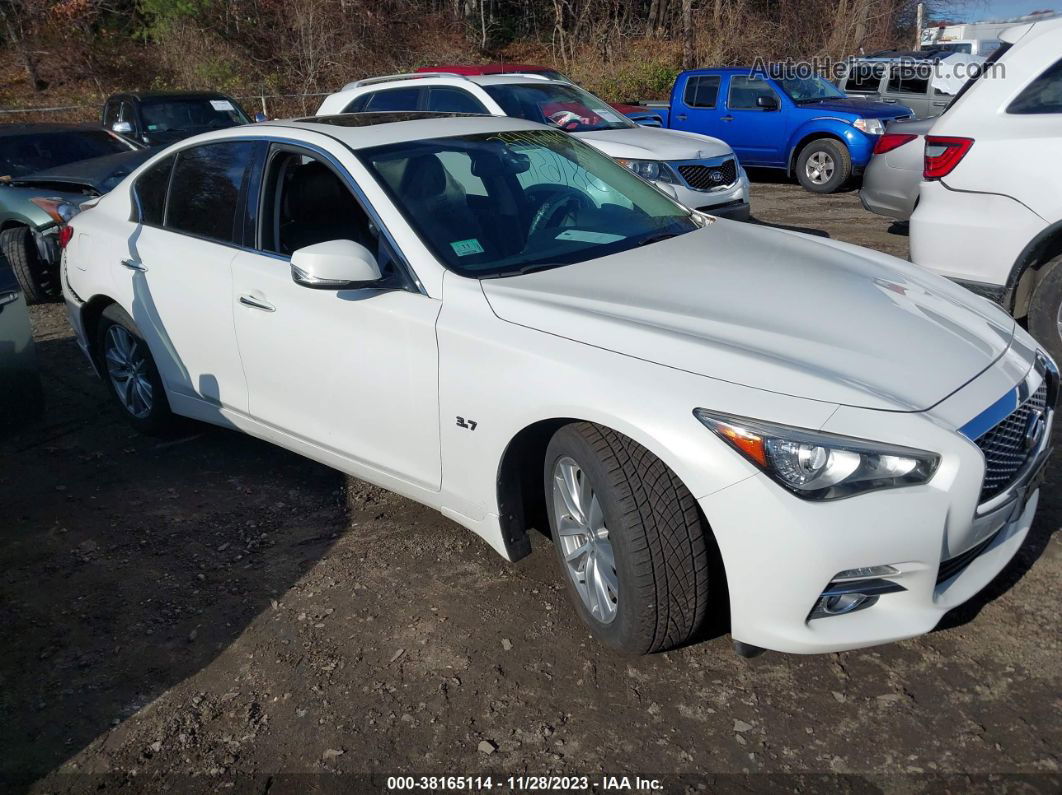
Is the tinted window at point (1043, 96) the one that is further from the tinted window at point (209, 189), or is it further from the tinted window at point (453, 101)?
the tinted window at point (453, 101)

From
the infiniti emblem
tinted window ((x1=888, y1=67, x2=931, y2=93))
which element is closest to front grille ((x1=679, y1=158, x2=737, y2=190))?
the infiniti emblem

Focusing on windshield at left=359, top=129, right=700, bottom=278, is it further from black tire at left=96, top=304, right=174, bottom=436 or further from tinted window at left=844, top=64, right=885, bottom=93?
tinted window at left=844, top=64, right=885, bottom=93

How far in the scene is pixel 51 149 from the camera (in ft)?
30.5

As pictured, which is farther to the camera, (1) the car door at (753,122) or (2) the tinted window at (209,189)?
(1) the car door at (753,122)

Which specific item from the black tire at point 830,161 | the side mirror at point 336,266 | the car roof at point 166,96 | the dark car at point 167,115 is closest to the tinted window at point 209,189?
the side mirror at point 336,266

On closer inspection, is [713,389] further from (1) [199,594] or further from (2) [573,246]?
(1) [199,594]

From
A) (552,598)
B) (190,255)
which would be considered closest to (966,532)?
(552,598)

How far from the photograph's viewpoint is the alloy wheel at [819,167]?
13.1 metres

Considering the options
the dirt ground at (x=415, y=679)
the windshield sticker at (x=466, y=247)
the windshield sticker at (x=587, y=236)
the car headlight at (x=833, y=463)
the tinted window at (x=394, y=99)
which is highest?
the windshield sticker at (x=466, y=247)

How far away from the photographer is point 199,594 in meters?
3.72

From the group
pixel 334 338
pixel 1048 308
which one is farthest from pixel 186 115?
pixel 1048 308

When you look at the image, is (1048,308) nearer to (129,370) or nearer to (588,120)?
(129,370)

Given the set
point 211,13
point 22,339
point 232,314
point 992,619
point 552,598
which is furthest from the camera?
point 211,13

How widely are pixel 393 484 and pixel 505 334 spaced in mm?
894
